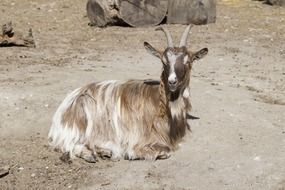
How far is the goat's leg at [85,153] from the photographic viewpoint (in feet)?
22.2

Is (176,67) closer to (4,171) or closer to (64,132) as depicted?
(64,132)

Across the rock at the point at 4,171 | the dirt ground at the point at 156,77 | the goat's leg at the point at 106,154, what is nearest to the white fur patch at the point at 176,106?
the dirt ground at the point at 156,77

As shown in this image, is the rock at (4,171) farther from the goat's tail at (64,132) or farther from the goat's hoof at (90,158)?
the goat's hoof at (90,158)

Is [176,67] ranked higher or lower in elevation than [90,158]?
higher

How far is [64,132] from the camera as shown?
7086mm

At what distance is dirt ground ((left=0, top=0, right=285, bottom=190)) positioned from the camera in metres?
6.41

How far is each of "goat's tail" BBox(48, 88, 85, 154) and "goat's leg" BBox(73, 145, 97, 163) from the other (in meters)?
0.07

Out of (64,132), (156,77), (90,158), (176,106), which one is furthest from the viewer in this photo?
(156,77)

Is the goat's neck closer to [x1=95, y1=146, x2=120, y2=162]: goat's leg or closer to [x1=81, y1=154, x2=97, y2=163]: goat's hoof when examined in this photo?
[x1=95, y1=146, x2=120, y2=162]: goat's leg

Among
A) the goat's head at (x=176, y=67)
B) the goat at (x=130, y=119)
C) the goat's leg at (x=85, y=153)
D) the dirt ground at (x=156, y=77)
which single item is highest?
the goat's head at (x=176, y=67)

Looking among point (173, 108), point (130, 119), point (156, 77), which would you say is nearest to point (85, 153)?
point (130, 119)

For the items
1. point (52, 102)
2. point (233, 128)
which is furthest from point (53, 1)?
point (233, 128)

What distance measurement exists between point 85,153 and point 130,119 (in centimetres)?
58

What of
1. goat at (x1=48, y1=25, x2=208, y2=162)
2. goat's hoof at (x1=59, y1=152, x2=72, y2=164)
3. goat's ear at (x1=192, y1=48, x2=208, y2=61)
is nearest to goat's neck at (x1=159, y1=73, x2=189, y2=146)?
goat at (x1=48, y1=25, x2=208, y2=162)
